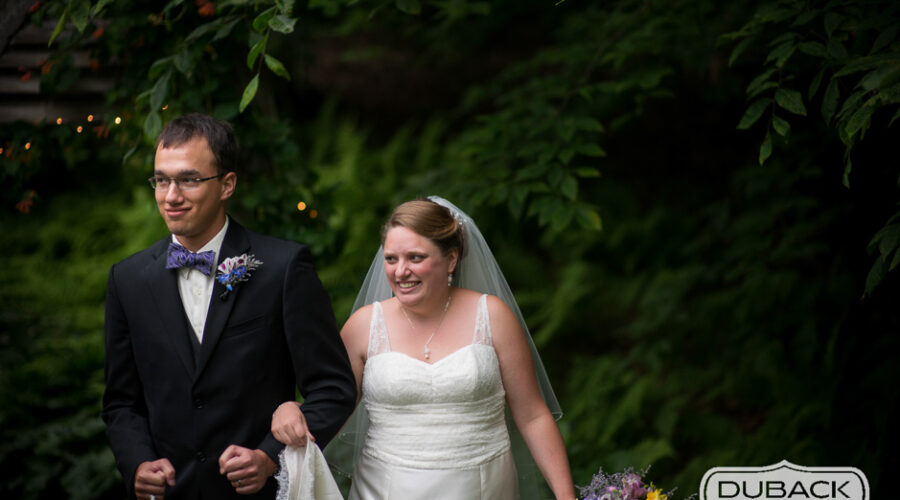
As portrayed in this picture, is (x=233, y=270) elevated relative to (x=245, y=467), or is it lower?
elevated

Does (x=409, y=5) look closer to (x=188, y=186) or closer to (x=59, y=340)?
(x=188, y=186)

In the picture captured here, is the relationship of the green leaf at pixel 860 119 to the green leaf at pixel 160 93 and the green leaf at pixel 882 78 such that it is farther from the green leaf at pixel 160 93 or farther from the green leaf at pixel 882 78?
the green leaf at pixel 160 93

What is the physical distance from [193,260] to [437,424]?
1047 millimetres

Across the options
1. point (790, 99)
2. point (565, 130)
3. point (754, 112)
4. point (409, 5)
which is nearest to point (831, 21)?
point (790, 99)

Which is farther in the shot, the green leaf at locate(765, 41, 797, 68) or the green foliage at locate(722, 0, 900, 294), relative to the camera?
the green leaf at locate(765, 41, 797, 68)

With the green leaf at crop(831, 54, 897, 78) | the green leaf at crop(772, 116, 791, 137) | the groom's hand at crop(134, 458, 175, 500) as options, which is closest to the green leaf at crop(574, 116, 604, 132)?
the green leaf at crop(772, 116, 791, 137)

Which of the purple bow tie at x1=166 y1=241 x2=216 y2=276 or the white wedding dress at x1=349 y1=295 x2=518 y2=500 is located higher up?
the purple bow tie at x1=166 y1=241 x2=216 y2=276

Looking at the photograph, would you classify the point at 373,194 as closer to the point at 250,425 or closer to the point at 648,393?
the point at 648,393

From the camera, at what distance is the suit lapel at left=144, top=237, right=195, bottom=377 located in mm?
2680

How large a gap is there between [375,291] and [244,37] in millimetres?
1579

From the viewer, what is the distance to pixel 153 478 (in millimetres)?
2615

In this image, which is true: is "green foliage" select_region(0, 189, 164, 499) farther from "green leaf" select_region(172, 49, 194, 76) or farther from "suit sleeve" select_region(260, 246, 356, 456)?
"suit sleeve" select_region(260, 246, 356, 456)

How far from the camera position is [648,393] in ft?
21.0

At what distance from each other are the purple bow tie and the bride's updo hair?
66 cm
